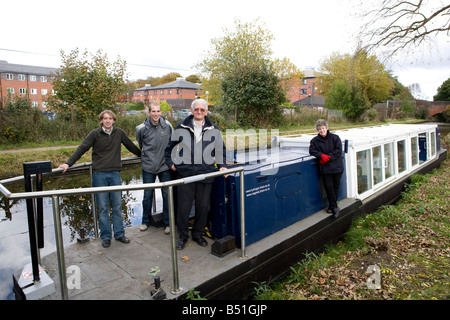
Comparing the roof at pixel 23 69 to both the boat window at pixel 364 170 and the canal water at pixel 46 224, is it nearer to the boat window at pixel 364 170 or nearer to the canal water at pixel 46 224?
the canal water at pixel 46 224

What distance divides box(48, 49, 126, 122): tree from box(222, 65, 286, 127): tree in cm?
842

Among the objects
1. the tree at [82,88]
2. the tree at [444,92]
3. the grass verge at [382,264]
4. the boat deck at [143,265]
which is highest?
the tree at [444,92]

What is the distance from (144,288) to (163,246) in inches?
36.1

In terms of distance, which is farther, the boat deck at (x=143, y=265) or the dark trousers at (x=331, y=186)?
the dark trousers at (x=331, y=186)

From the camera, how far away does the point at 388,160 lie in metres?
6.90

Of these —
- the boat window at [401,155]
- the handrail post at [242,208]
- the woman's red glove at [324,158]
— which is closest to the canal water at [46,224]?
the handrail post at [242,208]

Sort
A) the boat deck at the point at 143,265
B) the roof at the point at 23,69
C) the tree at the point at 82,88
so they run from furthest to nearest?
the roof at the point at 23,69
the tree at the point at 82,88
the boat deck at the point at 143,265

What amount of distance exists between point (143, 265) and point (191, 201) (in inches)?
34.5

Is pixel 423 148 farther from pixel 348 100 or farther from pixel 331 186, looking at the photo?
pixel 348 100

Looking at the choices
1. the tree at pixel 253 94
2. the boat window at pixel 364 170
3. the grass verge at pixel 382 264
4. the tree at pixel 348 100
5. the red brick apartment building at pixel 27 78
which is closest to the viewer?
the grass verge at pixel 382 264

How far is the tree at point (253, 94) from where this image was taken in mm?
21125

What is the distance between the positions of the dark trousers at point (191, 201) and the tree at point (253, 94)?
59.4 feet

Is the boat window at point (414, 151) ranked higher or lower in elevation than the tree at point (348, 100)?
lower

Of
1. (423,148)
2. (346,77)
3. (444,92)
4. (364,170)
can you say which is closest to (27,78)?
(346,77)
